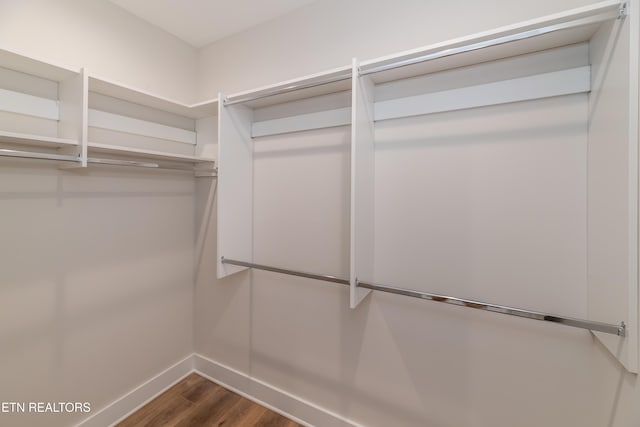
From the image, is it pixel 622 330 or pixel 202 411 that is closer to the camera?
pixel 622 330

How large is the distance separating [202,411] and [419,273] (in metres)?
1.78

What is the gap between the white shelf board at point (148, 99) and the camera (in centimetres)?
153

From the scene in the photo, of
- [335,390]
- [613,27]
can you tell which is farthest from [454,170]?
[335,390]

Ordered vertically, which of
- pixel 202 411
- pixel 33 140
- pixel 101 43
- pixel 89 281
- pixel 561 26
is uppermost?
pixel 101 43

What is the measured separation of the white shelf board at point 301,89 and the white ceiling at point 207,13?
0.61m

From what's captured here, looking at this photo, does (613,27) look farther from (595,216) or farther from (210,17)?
(210,17)

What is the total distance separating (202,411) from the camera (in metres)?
1.84

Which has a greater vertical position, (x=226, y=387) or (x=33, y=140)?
(x=33, y=140)

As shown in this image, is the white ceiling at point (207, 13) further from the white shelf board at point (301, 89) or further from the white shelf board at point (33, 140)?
the white shelf board at point (33, 140)

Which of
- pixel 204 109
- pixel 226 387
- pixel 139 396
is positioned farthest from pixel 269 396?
pixel 204 109

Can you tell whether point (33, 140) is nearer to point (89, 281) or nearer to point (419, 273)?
point (89, 281)

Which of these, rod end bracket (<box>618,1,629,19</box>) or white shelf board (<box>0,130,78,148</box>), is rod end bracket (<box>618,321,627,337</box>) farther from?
white shelf board (<box>0,130,78,148</box>)

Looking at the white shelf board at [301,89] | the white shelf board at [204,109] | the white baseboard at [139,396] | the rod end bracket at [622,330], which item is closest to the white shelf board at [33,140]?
the white shelf board at [204,109]

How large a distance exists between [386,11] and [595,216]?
4.68 ft
